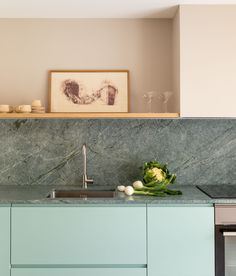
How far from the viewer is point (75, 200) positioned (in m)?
2.35

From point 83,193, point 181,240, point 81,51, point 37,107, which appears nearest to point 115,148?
point 83,193

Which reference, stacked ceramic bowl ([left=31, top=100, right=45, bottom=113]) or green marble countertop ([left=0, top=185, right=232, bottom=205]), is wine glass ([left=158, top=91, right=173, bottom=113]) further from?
stacked ceramic bowl ([left=31, top=100, right=45, bottom=113])

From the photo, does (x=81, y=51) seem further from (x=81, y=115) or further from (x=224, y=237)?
(x=224, y=237)

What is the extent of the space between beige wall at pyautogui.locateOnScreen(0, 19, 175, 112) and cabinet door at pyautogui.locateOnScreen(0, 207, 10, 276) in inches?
38.0

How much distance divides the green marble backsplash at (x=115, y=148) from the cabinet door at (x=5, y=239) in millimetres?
640

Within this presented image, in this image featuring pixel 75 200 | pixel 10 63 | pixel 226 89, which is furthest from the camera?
pixel 10 63

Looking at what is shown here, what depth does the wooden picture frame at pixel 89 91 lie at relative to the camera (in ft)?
9.64

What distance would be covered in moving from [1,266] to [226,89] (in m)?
1.84

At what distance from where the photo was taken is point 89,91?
2.95 meters

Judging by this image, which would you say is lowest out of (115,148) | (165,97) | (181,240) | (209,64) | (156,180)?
(181,240)

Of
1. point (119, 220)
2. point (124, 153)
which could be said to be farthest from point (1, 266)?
point (124, 153)

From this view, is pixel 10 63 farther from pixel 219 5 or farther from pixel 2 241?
pixel 219 5

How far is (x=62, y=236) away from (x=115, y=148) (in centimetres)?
88

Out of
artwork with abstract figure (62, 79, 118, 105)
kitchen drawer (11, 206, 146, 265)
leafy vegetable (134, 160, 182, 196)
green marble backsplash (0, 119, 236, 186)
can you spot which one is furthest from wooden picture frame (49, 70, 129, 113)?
kitchen drawer (11, 206, 146, 265)
